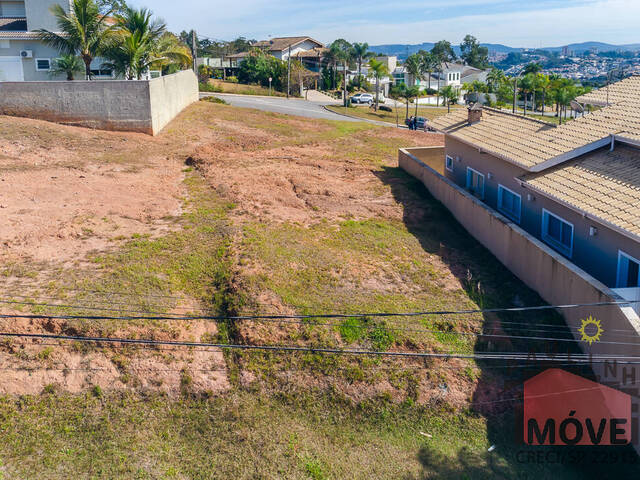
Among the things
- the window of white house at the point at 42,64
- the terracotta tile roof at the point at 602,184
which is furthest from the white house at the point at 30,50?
the terracotta tile roof at the point at 602,184

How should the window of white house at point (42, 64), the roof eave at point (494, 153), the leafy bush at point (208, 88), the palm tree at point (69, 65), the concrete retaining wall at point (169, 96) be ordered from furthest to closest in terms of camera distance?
the leafy bush at point (208, 88) < the window of white house at point (42, 64) < the palm tree at point (69, 65) < the concrete retaining wall at point (169, 96) < the roof eave at point (494, 153)

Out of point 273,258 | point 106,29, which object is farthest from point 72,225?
point 106,29

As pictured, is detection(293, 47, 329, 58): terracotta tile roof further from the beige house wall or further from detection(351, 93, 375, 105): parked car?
the beige house wall

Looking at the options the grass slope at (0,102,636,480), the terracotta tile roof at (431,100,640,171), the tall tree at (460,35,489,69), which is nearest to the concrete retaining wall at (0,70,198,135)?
the grass slope at (0,102,636,480)

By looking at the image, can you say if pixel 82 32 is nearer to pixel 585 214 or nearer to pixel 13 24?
pixel 13 24

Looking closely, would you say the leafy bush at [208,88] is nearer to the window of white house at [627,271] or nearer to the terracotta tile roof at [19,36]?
the terracotta tile roof at [19,36]

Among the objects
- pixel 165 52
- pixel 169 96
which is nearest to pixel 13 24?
pixel 165 52

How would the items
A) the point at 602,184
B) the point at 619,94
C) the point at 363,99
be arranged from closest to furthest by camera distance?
the point at 602,184 < the point at 619,94 < the point at 363,99
